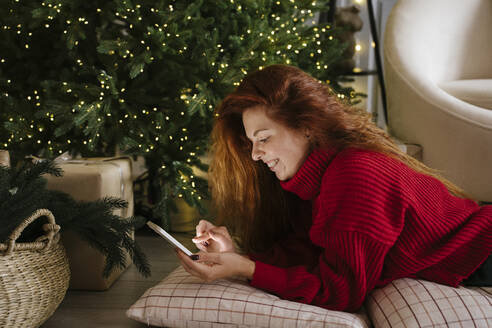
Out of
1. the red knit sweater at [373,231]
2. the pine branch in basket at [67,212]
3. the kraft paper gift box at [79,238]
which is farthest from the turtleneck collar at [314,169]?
the kraft paper gift box at [79,238]

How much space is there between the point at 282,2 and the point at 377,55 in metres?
0.99

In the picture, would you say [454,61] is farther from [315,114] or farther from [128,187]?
[128,187]

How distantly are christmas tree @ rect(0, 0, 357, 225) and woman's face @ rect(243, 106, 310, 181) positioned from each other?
0.55 metres

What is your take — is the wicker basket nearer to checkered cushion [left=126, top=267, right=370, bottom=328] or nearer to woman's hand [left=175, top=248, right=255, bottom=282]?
checkered cushion [left=126, top=267, right=370, bottom=328]

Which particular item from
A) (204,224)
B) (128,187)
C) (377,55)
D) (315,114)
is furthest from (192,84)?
(377,55)

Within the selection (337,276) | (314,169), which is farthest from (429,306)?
(314,169)

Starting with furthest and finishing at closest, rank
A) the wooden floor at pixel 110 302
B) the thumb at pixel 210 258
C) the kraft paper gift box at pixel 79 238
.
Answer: the kraft paper gift box at pixel 79 238
the wooden floor at pixel 110 302
the thumb at pixel 210 258

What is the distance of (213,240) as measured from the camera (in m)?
1.30

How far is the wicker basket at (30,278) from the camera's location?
1.07 meters

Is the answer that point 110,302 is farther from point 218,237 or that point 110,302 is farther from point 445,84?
point 445,84

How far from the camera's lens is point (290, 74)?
1.14m

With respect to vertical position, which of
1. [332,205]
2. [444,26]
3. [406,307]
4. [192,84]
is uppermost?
[444,26]

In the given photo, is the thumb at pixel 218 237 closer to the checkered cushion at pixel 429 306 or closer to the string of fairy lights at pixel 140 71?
the checkered cushion at pixel 429 306

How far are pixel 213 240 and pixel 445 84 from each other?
1.21 meters
